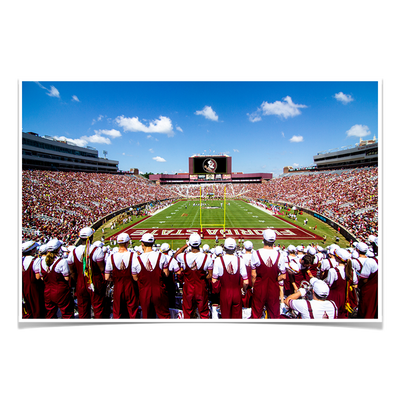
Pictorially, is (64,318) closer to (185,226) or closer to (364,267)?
(364,267)

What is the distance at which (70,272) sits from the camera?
291 cm

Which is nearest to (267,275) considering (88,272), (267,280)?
(267,280)

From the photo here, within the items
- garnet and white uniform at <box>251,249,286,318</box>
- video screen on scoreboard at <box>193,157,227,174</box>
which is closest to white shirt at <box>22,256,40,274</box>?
garnet and white uniform at <box>251,249,286,318</box>

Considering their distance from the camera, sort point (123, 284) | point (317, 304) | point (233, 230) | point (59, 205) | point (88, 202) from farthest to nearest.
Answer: point (88, 202), point (233, 230), point (59, 205), point (123, 284), point (317, 304)

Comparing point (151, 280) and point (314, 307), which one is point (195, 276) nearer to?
point (151, 280)

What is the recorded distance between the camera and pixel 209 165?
4672 cm

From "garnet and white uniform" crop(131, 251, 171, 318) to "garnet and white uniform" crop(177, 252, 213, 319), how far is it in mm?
306

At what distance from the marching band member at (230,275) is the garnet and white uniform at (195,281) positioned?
166 millimetres

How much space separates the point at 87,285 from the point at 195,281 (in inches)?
67.1

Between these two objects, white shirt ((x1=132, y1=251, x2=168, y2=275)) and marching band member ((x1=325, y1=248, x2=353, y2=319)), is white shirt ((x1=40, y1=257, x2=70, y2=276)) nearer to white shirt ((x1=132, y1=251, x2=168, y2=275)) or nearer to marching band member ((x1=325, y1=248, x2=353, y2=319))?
white shirt ((x1=132, y1=251, x2=168, y2=275))

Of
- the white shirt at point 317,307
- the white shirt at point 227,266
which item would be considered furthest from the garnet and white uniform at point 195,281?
the white shirt at point 317,307

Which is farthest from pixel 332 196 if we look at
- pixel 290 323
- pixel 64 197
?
pixel 64 197

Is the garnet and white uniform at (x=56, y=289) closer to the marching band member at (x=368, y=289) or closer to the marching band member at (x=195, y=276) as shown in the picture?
the marching band member at (x=195, y=276)
